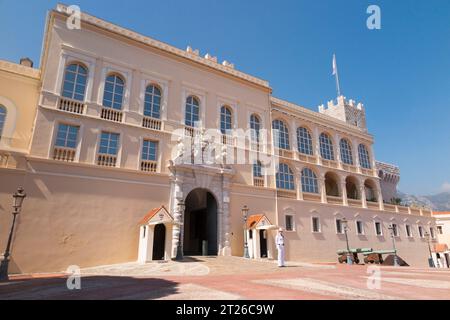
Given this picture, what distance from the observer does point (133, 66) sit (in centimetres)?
1947

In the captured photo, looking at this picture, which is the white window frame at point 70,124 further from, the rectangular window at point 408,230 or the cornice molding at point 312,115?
the rectangular window at point 408,230

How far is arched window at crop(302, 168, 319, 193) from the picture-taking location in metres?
26.6

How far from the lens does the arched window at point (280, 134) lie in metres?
25.8

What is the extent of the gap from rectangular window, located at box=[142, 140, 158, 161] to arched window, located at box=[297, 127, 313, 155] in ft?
47.0

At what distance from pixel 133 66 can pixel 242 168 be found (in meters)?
10.8

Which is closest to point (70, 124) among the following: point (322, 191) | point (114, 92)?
point (114, 92)

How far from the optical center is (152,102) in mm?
19891

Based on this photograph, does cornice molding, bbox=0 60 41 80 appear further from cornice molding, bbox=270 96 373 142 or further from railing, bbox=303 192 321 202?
railing, bbox=303 192 321 202


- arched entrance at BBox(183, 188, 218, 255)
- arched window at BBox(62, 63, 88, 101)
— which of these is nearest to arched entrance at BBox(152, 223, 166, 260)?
arched entrance at BBox(183, 188, 218, 255)

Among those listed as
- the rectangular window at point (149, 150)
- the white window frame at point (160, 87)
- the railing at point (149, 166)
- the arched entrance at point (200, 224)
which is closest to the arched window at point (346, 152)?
the arched entrance at point (200, 224)

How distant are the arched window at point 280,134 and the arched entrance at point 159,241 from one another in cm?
1291

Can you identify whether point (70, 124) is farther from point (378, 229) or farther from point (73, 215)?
point (378, 229)
